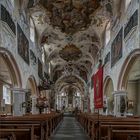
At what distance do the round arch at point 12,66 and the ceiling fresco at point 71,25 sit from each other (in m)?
6.00

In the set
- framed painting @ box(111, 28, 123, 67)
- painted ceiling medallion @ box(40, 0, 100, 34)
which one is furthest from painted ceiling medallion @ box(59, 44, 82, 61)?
framed painting @ box(111, 28, 123, 67)

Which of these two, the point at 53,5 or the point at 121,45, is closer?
the point at 121,45

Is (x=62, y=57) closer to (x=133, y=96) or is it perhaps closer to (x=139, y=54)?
(x=133, y=96)

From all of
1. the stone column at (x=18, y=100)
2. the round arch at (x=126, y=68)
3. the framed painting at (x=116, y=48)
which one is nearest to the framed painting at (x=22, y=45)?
→ the stone column at (x=18, y=100)

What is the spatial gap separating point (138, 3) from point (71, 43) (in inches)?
776

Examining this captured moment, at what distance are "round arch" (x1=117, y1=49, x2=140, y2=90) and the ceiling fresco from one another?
5704 millimetres

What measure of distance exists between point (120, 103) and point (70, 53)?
18.8 m

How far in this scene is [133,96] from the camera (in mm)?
27578

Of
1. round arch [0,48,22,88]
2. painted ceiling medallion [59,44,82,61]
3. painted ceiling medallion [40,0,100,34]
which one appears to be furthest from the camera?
painted ceiling medallion [59,44,82,61]

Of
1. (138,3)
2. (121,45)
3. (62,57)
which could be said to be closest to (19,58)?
(121,45)

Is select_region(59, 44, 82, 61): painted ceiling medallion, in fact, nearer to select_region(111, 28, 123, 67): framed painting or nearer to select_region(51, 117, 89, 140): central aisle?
select_region(111, 28, 123, 67): framed painting

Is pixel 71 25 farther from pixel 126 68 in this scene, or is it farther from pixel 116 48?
pixel 126 68

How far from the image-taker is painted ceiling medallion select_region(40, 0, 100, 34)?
22.8m

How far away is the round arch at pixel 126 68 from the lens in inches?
613
